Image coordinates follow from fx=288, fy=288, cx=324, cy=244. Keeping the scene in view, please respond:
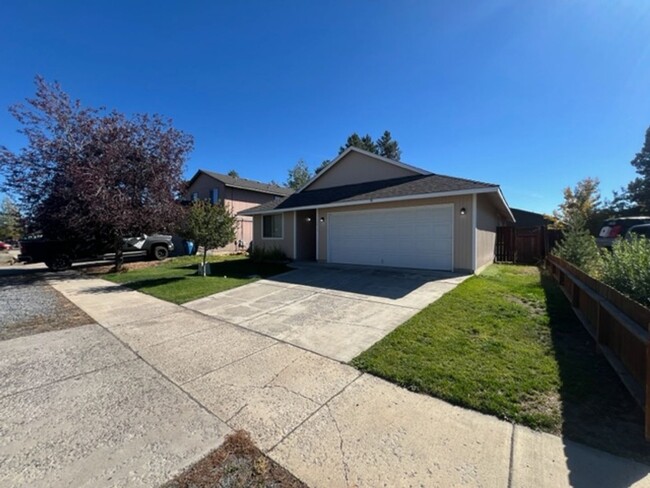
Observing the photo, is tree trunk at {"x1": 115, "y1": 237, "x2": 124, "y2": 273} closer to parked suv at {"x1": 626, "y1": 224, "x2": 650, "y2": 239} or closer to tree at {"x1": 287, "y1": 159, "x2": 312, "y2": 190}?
parked suv at {"x1": 626, "y1": 224, "x2": 650, "y2": 239}

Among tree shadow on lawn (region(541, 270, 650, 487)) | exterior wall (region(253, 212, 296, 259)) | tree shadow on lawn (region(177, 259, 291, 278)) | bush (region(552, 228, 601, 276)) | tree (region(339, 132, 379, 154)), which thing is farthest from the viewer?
tree (region(339, 132, 379, 154))

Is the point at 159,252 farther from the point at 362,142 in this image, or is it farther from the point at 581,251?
the point at 362,142

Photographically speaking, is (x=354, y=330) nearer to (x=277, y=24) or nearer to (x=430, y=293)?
(x=430, y=293)

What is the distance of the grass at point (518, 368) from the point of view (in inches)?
97.4

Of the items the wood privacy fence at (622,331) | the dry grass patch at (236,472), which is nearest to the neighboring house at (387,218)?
the wood privacy fence at (622,331)

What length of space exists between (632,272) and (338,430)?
4.89 m

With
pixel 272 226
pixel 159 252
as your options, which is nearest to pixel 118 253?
pixel 159 252

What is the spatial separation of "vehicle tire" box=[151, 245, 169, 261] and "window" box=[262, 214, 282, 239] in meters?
6.04

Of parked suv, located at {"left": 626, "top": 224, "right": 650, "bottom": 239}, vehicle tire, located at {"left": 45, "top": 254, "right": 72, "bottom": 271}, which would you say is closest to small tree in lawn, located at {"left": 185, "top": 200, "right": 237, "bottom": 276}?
vehicle tire, located at {"left": 45, "top": 254, "right": 72, "bottom": 271}

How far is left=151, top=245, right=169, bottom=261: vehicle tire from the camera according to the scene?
16.4 meters

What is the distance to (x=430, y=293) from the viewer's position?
696cm

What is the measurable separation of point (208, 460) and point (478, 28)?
34.8ft

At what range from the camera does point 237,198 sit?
72.8ft

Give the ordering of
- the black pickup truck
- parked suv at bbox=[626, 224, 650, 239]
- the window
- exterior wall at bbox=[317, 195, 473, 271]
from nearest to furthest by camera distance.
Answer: exterior wall at bbox=[317, 195, 473, 271], parked suv at bbox=[626, 224, 650, 239], the black pickup truck, the window
